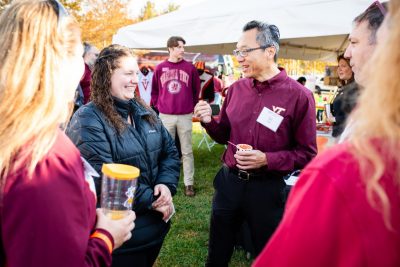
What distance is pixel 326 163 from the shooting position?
29.6 inches

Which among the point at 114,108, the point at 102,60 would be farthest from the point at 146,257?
the point at 102,60

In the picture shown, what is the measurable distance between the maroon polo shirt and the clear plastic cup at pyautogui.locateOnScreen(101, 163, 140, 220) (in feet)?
3.95

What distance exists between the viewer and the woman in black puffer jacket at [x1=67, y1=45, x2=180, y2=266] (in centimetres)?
214

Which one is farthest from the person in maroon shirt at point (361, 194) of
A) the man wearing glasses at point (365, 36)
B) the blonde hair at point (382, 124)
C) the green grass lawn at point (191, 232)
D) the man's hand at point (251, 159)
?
the green grass lawn at point (191, 232)

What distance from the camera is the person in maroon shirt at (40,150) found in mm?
970

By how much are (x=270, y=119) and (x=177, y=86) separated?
3384 millimetres

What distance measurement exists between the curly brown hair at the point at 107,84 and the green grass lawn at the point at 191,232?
5.54 feet

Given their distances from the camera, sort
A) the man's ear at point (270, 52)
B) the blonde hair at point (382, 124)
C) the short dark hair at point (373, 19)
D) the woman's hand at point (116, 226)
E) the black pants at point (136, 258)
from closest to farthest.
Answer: the blonde hair at point (382, 124)
the woman's hand at point (116, 226)
the short dark hair at point (373, 19)
the black pants at point (136, 258)
the man's ear at point (270, 52)

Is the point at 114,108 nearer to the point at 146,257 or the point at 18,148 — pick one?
the point at 146,257

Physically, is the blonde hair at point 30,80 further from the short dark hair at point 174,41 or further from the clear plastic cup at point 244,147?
the short dark hair at point 174,41

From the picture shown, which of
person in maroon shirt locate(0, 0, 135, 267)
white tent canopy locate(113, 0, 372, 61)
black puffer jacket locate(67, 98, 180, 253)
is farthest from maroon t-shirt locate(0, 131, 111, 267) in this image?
white tent canopy locate(113, 0, 372, 61)

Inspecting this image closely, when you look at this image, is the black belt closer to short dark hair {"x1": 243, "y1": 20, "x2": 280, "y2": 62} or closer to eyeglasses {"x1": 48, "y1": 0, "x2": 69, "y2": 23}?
short dark hair {"x1": 243, "y1": 20, "x2": 280, "y2": 62}

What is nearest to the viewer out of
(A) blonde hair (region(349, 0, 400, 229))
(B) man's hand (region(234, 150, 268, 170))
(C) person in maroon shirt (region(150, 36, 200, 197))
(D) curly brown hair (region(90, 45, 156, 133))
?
(A) blonde hair (region(349, 0, 400, 229))

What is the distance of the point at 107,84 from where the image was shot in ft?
7.70
